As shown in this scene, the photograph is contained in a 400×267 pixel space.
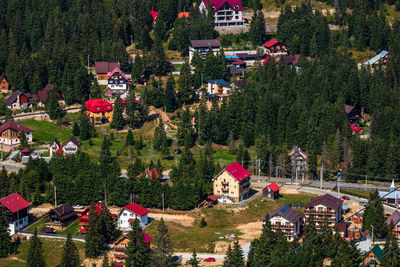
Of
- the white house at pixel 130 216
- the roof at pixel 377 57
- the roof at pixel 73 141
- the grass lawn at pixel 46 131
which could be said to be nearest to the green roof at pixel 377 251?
the white house at pixel 130 216

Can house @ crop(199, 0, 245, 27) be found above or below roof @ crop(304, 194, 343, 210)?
above

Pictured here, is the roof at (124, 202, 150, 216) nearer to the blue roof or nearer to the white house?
the white house

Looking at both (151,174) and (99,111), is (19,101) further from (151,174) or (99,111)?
(151,174)

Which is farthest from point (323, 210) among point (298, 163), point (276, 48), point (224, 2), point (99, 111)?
point (224, 2)

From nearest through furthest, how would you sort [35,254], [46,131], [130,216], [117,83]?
[35,254]
[130,216]
[46,131]
[117,83]

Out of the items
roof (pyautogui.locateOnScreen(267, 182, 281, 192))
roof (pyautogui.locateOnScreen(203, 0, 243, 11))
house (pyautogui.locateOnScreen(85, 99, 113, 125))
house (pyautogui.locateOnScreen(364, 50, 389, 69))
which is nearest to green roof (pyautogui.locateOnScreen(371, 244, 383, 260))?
roof (pyautogui.locateOnScreen(267, 182, 281, 192))
